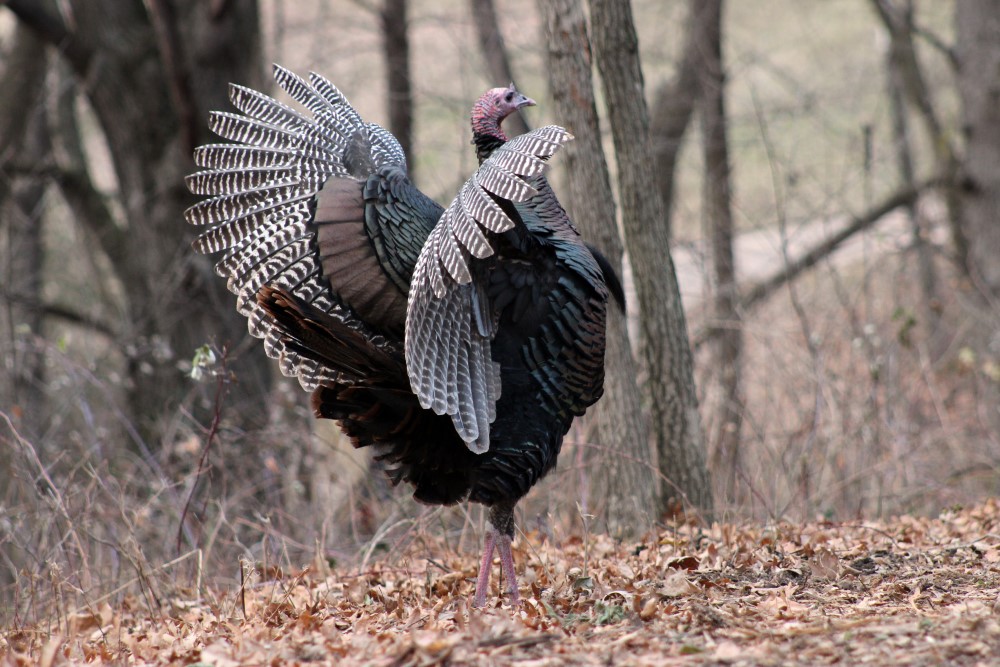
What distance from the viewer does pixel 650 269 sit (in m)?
5.41

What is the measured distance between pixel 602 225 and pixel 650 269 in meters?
0.36

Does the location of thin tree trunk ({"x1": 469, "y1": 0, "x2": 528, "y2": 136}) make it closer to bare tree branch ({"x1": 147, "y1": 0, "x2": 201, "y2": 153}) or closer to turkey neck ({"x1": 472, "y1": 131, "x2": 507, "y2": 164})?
bare tree branch ({"x1": 147, "y1": 0, "x2": 201, "y2": 153})

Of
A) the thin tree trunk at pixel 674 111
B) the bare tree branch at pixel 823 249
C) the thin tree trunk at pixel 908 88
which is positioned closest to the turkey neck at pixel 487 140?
the bare tree branch at pixel 823 249

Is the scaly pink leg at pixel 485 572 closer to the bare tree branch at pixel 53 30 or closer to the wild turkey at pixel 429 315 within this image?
the wild turkey at pixel 429 315

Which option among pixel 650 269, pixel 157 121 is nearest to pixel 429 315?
pixel 650 269

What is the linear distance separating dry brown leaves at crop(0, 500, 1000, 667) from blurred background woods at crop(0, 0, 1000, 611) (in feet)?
1.00

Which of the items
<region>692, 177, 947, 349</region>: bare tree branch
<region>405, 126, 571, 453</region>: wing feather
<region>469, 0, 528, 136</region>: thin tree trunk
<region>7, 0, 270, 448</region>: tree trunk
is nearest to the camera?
<region>405, 126, 571, 453</region>: wing feather

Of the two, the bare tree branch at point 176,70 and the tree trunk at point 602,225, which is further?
the bare tree branch at point 176,70

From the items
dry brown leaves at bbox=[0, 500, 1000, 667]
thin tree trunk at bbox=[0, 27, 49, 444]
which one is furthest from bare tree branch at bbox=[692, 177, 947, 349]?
thin tree trunk at bbox=[0, 27, 49, 444]

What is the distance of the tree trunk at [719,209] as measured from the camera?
24.5ft

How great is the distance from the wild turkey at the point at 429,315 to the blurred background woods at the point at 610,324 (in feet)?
1.54

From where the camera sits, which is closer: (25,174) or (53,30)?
(53,30)

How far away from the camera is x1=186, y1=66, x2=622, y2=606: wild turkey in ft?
12.8

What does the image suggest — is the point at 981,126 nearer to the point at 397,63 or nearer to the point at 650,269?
the point at 397,63
